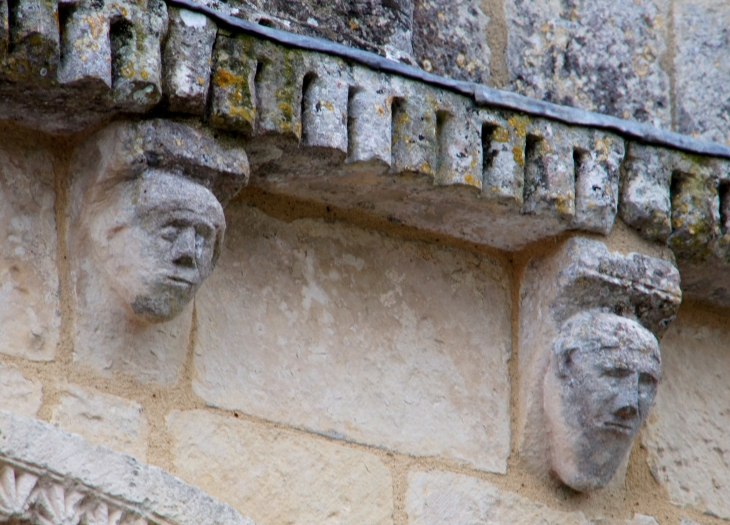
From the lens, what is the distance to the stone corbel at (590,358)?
3.11 meters

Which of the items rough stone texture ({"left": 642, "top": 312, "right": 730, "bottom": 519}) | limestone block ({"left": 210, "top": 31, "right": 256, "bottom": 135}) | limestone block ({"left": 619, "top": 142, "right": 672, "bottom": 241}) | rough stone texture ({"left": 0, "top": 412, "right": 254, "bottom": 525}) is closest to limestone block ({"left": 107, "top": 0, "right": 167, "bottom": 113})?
limestone block ({"left": 210, "top": 31, "right": 256, "bottom": 135})

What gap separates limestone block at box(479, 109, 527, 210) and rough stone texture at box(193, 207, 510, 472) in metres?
0.27

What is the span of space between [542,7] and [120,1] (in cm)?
126

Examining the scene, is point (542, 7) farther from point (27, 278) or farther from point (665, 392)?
point (27, 278)

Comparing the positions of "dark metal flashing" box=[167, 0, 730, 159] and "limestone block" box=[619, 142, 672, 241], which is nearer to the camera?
"dark metal flashing" box=[167, 0, 730, 159]

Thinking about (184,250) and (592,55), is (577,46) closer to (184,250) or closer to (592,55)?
(592,55)

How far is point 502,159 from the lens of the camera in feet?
10.2

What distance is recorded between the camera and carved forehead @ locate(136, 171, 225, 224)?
277cm

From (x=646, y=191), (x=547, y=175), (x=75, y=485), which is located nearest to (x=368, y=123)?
(x=547, y=175)

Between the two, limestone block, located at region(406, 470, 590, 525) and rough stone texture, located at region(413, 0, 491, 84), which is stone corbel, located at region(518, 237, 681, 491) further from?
rough stone texture, located at region(413, 0, 491, 84)

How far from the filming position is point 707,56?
12.4 ft

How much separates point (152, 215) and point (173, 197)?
53 millimetres

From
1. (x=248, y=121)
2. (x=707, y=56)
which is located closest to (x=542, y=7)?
(x=707, y=56)

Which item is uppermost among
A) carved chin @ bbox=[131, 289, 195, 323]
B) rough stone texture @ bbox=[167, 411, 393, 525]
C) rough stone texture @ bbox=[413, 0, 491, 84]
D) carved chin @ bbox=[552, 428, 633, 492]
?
rough stone texture @ bbox=[413, 0, 491, 84]
